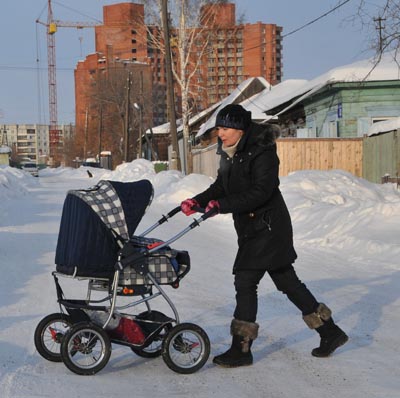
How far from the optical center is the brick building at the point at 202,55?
115 feet

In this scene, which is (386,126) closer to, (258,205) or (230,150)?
(230,150)

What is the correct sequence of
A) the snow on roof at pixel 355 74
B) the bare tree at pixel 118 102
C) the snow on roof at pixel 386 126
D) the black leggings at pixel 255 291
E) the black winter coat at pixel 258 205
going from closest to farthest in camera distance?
the black winter coat at pixel 258 205, the black leggings at pixel 255 291, the snow on roof at pixel 386 126, the snow on roof at pixel 355 74, the bare tree at pixel 118 102

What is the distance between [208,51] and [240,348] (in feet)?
108

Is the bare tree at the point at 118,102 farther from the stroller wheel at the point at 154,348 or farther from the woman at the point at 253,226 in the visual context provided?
the woman at the point at 253,226

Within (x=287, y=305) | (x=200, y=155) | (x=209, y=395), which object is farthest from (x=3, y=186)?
(x=209, y=395)

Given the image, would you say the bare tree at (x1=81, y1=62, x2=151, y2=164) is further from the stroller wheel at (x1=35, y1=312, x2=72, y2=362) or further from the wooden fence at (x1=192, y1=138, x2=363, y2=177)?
Result: the stroller wheel at (x1=35, y1=312, x2=72, y2=362)

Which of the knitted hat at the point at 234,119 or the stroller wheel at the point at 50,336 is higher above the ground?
the knitted hat at the point at 234,119

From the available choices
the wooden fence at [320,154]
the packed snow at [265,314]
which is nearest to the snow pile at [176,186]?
the wooden fence at [320,154]

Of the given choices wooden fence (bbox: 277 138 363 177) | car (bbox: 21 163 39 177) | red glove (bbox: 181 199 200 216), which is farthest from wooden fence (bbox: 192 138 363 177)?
car (bbox: 21 163 39 177)

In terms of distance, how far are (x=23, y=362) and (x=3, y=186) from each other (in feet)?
79.8

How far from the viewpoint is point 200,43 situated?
35688 mm

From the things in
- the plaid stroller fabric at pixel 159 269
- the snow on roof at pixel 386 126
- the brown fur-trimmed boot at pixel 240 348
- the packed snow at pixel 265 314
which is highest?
the snow on roof at pixel 386 126

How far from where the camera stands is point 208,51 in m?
36.6

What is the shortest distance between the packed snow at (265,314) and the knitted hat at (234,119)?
1760 mm
